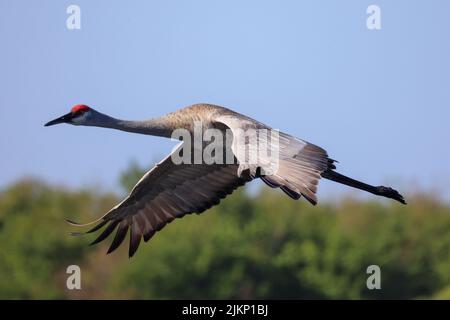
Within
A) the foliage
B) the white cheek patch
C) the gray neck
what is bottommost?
the foliage

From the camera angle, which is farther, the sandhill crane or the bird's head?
the bird's head

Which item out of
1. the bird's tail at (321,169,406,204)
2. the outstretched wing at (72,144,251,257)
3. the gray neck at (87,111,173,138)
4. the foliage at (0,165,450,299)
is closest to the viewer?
the gray neck at (87,111,173,138)

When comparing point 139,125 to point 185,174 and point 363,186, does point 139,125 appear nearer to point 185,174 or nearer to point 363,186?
point 185,174

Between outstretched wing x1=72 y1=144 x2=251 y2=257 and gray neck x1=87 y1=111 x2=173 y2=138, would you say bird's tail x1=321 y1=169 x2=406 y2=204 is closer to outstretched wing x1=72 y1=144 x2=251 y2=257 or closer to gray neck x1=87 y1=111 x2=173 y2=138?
outstretched wing x1=72 y1=144 x2=251 y2=257

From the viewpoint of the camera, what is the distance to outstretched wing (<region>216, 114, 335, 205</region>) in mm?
18344

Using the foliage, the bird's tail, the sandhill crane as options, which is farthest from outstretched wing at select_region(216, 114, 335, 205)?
the foliage

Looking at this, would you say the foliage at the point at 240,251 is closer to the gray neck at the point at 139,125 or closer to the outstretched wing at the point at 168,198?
the outstretched wing at the point at 168,198

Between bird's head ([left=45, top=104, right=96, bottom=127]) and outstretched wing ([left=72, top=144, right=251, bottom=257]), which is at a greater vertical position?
bird's head ([left=45, top=104, right=96, bottom=127])

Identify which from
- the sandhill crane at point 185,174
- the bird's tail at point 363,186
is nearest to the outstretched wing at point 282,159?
the sandhill crane at point 185,174

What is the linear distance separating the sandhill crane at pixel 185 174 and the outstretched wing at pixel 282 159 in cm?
1

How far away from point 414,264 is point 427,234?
328cm

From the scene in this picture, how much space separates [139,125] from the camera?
21.4 m

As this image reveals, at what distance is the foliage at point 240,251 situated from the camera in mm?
64312

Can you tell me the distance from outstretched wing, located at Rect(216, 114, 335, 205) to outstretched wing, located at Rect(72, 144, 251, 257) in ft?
8.02
